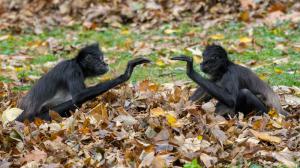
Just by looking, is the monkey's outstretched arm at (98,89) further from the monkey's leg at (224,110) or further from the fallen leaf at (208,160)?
the fallen leaf at (208,160)

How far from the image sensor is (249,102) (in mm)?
9672

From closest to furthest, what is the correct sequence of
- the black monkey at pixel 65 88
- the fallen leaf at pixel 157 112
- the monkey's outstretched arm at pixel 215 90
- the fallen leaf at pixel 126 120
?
the fallen leaf at pixel 126 120 < the fallen leaf at pixel 157 112 < the monkey's outstretched arm at pixel 215 90 < the black monkey at pixel 65 88

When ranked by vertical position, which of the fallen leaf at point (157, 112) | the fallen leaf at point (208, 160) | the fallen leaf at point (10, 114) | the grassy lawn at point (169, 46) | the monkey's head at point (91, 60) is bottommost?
the grassy lawn at point (169, 46)

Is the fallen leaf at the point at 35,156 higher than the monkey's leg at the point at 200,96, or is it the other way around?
the fallen leaf at the point at 35,156

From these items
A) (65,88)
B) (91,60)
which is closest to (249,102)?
(91,60)

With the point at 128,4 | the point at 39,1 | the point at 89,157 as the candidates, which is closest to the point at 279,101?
the point at 89,157

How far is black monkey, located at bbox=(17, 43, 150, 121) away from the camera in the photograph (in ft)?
32.1

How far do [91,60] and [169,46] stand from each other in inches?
244

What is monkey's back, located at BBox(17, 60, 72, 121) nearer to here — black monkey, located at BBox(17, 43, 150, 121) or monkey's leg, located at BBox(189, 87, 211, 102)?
black monkey, located at BBox(17, 43, 150, 121)

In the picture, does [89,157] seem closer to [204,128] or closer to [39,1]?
[204,128]

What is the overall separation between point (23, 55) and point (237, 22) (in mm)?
5467

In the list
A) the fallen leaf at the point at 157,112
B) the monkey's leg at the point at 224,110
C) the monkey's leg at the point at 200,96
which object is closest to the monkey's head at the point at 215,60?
the monkey's leg at the point at 200,96

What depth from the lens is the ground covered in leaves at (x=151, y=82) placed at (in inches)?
303

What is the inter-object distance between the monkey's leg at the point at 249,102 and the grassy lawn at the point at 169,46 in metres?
2.48
